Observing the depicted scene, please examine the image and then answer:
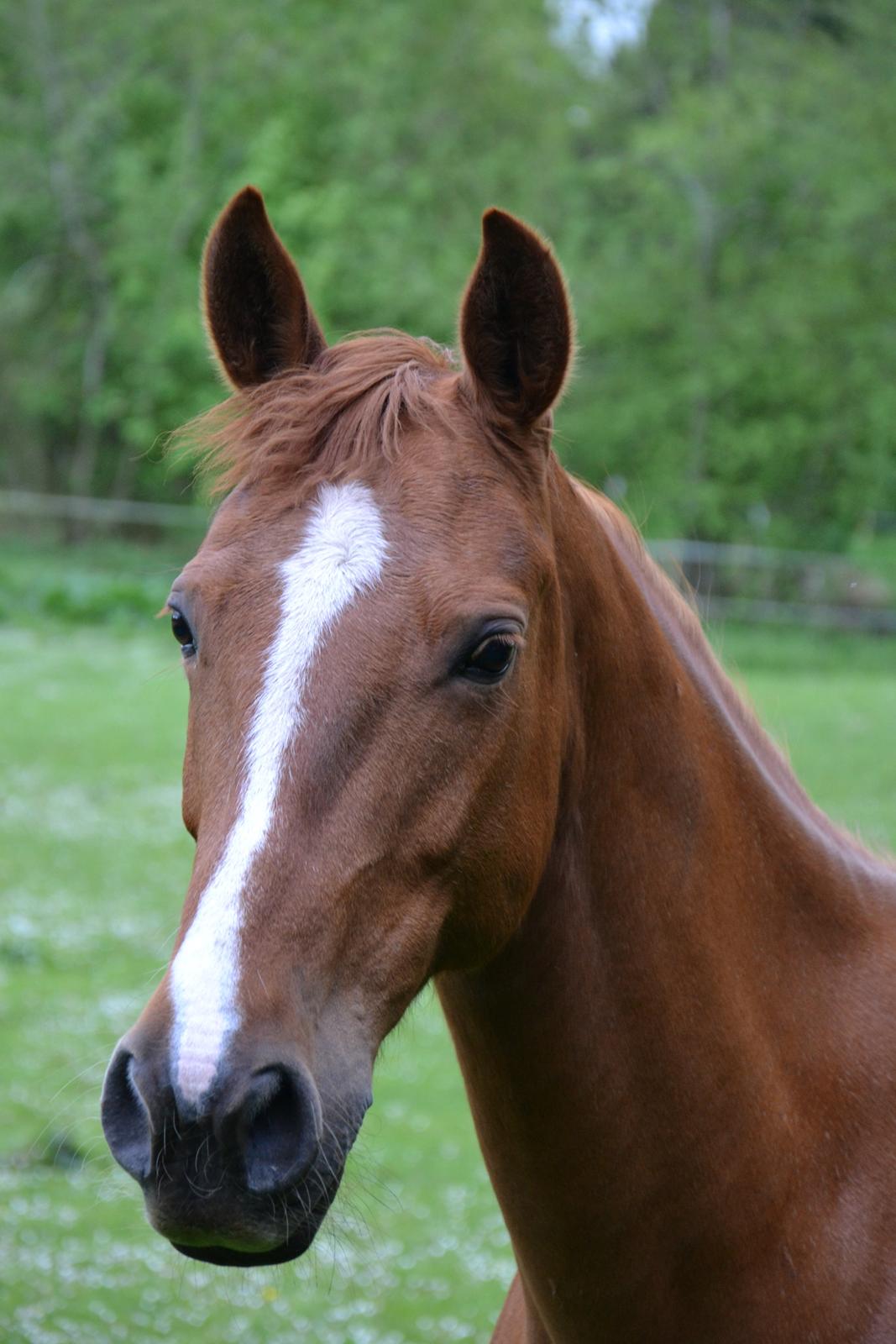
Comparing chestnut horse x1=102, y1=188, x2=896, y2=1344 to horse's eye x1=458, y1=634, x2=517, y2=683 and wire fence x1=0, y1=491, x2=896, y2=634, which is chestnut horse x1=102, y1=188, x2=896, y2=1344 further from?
wire fence x1=0, y1=491, x2=896, y2=634

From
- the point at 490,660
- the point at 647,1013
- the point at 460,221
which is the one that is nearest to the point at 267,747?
the point at 490,660

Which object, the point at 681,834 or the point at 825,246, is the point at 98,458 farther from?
the point at 681,834

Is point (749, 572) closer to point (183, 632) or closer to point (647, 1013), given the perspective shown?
point (647, 1013)

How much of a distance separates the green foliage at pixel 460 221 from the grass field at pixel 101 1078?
9.82m

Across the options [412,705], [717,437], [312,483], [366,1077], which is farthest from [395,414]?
[717,437]

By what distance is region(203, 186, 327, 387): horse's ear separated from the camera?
7.95 feet

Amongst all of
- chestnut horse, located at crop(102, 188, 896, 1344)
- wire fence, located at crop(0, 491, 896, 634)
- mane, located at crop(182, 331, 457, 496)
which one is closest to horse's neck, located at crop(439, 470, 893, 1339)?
chestnut horse, located at crop(102, 188, 896, 1344)

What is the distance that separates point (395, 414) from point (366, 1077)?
3.34 ft

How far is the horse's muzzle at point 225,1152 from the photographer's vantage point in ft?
5.43

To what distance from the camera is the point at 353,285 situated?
26.3 metres

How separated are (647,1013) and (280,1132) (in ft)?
2.45

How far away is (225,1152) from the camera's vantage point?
5.47ft

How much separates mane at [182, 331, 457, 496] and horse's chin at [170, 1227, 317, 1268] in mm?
1088

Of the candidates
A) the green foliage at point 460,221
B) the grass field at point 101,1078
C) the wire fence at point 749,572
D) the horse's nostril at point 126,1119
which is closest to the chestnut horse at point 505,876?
the horse's nostril at point 126,1119
